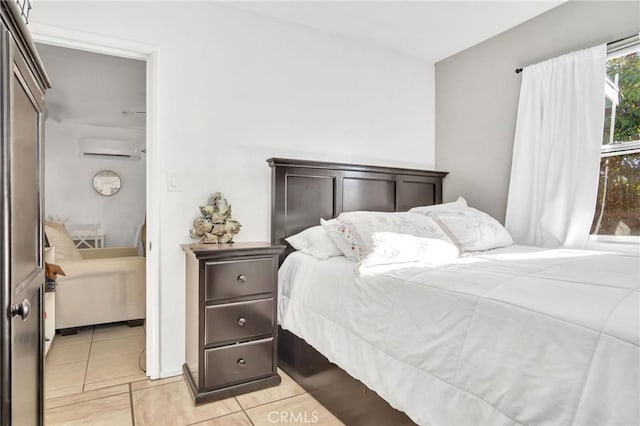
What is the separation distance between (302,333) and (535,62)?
8.43 ft

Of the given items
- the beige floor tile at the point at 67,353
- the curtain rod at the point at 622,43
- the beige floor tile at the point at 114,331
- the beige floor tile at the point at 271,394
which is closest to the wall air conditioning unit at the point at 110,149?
the beige floor tile at the point at 114,331

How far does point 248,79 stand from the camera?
8.50ft

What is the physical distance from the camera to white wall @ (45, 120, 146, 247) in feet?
17.8

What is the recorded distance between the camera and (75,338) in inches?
122

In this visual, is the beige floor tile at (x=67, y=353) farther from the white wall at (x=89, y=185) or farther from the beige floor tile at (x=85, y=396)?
the white wall at (x=89, y=185)

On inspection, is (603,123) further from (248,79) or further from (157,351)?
(157,351)

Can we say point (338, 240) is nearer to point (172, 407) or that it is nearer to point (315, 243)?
point (315, 243)

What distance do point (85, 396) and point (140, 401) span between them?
1.15 ft

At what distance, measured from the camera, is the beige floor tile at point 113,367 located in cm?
236

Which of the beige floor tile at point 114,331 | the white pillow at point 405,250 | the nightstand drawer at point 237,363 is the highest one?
the white pillow at point 405,250

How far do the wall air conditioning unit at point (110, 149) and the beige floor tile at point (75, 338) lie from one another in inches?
131

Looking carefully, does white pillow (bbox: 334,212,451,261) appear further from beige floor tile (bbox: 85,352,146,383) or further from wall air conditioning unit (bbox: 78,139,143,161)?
wall air conditioning unit (bbox: 78,139,143,161)

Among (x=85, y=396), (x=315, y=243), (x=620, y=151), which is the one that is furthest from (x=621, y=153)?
(x=85, y=396)

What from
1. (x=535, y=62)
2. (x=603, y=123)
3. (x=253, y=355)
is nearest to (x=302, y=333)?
(x=253, y=355)
